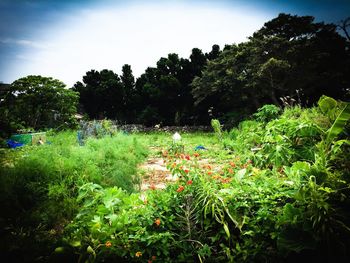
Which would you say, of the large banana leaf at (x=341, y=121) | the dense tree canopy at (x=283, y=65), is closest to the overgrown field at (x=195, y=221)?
the large banana leaf at (x=341, y=121)

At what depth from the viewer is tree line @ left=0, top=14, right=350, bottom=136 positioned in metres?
14.6

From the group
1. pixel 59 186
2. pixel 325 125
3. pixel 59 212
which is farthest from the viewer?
pixel 325 125

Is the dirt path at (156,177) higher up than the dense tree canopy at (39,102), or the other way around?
the dense tree canopy at (39,102)

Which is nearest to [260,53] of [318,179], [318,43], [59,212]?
[318,43]

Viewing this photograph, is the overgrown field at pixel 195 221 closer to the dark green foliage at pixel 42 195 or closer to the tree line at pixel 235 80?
the dark green foliage at pixel 42 195

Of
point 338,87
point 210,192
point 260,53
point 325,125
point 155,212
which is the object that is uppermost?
point 260,53

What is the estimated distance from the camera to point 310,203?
2135 millimetres

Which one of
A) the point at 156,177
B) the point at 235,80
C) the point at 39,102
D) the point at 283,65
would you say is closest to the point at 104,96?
the point at 39,102

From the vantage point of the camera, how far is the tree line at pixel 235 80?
1460cm

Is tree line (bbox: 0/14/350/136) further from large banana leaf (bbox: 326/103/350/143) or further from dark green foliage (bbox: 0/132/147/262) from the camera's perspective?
dark green foliage (bbox: 0/132/147/262)

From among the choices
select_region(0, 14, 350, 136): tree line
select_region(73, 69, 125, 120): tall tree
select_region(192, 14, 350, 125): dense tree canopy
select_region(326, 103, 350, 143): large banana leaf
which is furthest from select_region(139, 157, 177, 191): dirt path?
select_region(73, 69, 125, 120): tall tree

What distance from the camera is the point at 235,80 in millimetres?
16578

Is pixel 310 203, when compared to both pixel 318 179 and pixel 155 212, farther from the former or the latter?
pixel 155 212

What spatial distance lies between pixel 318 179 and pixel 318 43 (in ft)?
55.3
